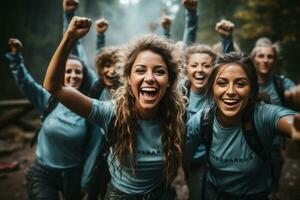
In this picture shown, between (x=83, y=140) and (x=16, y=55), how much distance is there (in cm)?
140

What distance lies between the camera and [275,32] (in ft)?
32.0

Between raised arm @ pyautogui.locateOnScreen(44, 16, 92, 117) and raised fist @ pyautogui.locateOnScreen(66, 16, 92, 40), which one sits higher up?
raised fist @ pyautogui.locateOnScreen(66, 16, 92, 40)

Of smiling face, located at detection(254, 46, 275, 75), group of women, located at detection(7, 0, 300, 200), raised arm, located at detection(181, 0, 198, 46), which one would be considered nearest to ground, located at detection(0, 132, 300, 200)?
smiling face, located at detection(254, 46, 275, 75)

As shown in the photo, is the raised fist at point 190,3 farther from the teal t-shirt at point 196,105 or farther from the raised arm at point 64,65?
the raised arm at point 64,65

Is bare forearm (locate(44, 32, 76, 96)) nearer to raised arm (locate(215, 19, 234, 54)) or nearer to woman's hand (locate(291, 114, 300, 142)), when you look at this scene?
woman's hand (locate(291, 114, 300, 142))

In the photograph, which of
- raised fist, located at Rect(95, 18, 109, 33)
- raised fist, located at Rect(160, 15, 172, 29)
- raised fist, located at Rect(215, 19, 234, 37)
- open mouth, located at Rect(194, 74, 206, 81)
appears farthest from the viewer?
raised fist, located at Rect(160, 15, 172, 29)

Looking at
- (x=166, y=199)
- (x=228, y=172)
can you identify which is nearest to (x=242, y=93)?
(x=228, y=172)

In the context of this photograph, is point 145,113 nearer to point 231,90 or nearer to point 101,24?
point 231,90

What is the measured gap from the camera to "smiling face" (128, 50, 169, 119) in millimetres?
2531

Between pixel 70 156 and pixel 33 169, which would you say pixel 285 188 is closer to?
pixel 70 156

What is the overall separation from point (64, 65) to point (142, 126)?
0.88 metres

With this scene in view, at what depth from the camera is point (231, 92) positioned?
2586 millimetres

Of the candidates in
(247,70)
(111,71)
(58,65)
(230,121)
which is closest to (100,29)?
(111,71)

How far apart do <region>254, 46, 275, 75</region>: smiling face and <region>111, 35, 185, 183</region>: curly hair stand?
6.81 feet
